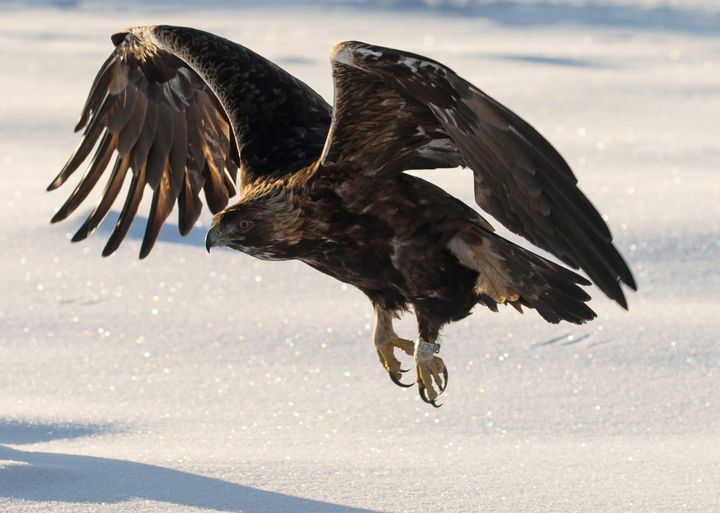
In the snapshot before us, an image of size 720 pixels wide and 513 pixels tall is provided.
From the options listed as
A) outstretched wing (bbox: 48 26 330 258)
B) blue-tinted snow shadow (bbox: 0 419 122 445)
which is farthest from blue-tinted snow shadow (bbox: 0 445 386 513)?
outstretched wing (bbox: 48 26 330 258)

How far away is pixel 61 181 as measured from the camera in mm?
5410

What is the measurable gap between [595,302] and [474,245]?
67.7 inches

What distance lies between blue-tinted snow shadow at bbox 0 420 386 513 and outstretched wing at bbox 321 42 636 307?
3.03ft

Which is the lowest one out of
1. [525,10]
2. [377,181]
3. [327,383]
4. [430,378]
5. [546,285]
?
[327,383]

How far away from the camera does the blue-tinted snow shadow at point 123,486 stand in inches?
152

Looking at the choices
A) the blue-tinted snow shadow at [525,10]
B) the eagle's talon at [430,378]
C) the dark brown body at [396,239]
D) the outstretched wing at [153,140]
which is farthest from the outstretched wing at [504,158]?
the blue-tinted snow shadow at [525,10]

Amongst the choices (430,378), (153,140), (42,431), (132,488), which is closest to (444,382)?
(430,378)

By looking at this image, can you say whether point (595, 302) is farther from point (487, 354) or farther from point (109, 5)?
point (109, 5)

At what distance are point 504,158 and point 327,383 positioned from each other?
1692 mm

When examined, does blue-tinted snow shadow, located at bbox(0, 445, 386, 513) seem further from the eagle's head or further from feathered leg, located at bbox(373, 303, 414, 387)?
feathered leg, located at bbox(373, 303, 414, 387)

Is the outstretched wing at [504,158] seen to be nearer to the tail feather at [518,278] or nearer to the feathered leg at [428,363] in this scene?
Result: the tail feather at [518,278]

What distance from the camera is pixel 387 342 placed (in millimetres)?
4668

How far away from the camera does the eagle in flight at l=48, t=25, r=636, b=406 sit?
366cm

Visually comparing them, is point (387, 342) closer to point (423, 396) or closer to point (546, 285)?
point (423, 396)
